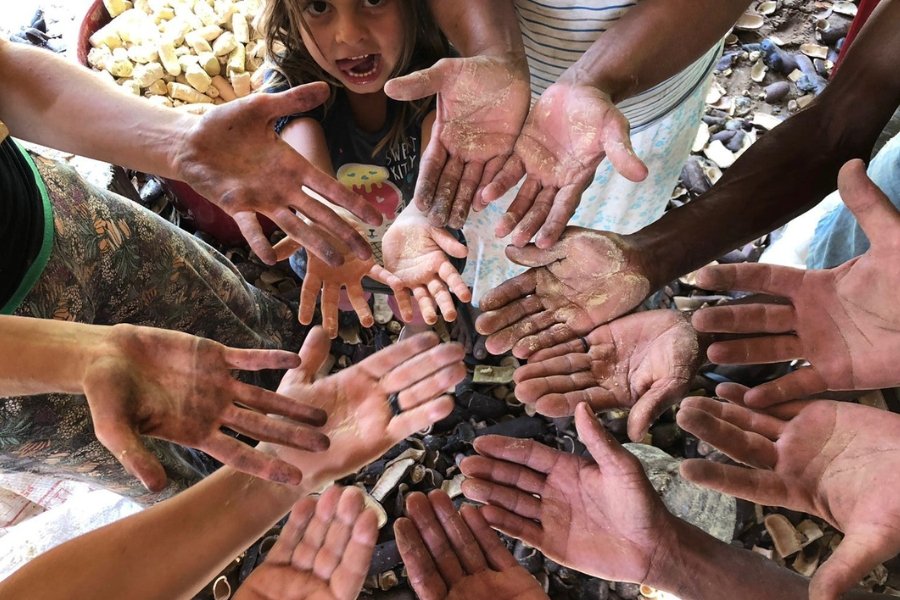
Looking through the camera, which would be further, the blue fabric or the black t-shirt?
the blue fabric

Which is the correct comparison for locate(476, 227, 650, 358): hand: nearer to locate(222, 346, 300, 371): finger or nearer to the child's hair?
locate(222, 346, 300, 371): finger

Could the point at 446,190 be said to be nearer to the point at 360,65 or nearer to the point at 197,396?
the point at 360,65

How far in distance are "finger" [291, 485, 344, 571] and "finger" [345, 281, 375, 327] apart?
0.48 m

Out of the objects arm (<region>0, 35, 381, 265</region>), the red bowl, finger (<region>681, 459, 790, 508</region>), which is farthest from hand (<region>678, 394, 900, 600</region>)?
the red bowl

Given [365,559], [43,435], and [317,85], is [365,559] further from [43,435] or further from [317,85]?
[317,85]

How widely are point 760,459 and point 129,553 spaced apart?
132cm

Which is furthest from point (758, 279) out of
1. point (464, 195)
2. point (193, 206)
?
point (193, 206)

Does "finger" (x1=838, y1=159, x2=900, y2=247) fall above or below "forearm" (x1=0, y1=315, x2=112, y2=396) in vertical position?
above

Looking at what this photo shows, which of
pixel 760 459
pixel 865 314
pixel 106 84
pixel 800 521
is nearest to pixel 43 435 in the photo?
pixel 106 84

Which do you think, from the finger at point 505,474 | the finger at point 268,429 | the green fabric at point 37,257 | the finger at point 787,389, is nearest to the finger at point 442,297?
the finger at point 505,474

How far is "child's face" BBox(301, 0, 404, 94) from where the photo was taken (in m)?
1.70

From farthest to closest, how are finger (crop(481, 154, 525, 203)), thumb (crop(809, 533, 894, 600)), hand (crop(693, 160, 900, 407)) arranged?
finger (crop(481, 154, 525, 203)) → hand (crop(693, 160, 900, 407)) → thumb (crop(809, 533, 894, 600))

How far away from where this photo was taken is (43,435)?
136cm

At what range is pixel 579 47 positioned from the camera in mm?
1630
